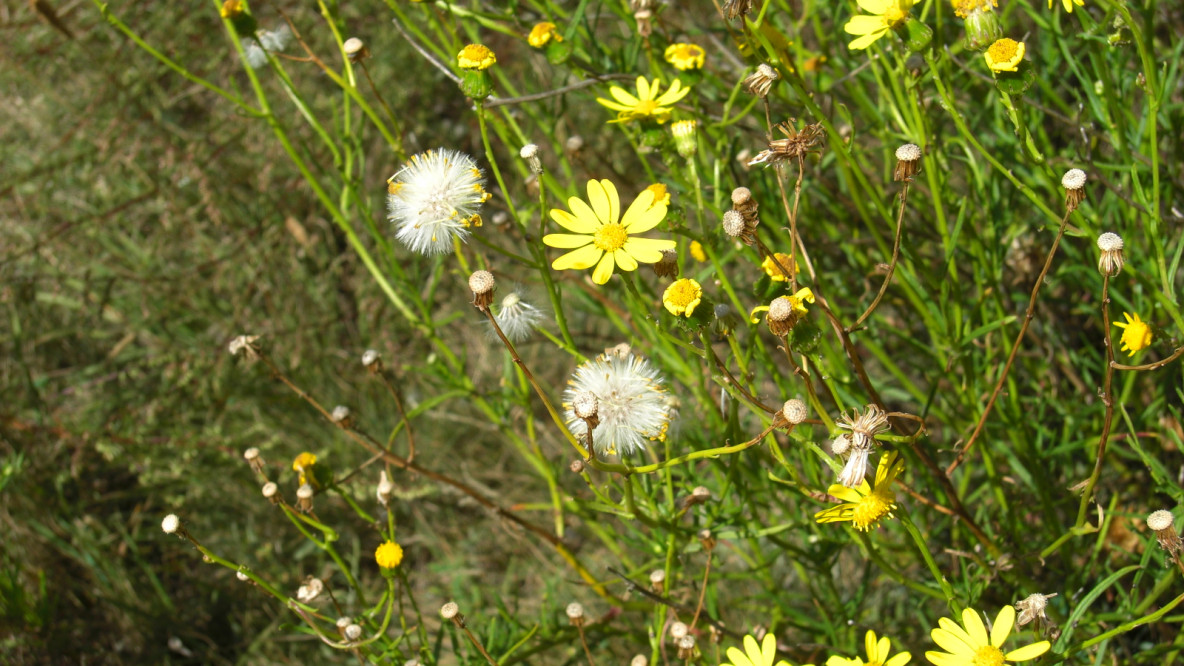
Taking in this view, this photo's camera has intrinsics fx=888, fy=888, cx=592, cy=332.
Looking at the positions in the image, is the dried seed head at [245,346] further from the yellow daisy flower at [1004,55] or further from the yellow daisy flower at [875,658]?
the yellow daisy flower at [1004,55]

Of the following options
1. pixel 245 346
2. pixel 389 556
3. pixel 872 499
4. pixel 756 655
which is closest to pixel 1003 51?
pixel 872 499

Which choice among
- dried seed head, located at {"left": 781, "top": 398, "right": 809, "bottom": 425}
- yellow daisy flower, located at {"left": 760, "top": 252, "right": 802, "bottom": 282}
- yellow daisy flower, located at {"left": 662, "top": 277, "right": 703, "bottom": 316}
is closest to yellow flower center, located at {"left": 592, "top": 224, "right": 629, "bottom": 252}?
yellow daisy flower, located at {"left": 662, "top": 277, "right": 703, "bottom": 316}

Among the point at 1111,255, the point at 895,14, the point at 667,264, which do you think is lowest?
the point at 1111,255

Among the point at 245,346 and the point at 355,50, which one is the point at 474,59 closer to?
the point at 355,50

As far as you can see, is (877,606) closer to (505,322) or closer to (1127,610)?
(1127,610)

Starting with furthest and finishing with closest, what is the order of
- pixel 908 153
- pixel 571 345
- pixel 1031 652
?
1. pixel 571 345
2. pixel 908 153
3. pixel 1031 652

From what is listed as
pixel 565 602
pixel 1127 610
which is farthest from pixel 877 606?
pixel 565 602

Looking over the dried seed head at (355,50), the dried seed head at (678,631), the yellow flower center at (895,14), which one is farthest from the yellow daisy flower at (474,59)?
the dried seed head at (678,631)
